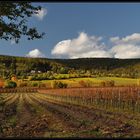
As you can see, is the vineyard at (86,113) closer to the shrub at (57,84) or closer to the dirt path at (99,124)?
the dirt path at (99,124)

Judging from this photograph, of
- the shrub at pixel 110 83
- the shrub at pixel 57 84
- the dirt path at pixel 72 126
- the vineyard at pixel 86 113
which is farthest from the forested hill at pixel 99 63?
the dirt path at pixel 72 126

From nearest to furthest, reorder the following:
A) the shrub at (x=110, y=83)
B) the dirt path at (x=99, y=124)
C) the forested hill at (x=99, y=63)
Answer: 1. the dirt path at (x=99, y=124)
2. the shrub at (x=110, y=83)
3. the forested hill at (x=99, y=63)

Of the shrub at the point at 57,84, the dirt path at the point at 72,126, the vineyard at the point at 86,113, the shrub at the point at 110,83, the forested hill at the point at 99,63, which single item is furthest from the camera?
the forested hill at the point at 99,63

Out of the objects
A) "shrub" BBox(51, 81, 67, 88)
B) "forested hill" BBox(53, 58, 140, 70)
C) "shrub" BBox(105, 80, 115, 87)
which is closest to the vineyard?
"shrub" BBox(105, 80, 115, 87)

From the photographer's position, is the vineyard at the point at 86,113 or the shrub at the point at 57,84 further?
the shrub at the point at 57,84

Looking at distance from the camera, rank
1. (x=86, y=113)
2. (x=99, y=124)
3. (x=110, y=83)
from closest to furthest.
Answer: (x=99, y=124) → (x=86, y=113) → (x=110, y=83)

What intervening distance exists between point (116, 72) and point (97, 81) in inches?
480

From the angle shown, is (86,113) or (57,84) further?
(57,84)

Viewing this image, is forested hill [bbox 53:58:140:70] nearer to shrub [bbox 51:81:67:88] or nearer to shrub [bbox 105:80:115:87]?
shrub [bbox 51:81:67:88]

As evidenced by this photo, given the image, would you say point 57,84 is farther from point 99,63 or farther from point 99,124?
point 99,124

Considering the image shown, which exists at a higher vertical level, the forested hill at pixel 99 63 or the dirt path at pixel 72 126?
the forested hill at pixel 99 63

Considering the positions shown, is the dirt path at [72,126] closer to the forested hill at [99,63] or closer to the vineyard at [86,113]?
the vineyard at [86,113]

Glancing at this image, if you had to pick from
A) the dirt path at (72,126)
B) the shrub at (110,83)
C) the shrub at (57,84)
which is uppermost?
the dirt path at (72,126)

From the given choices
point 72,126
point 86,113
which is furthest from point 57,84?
point 72,126
